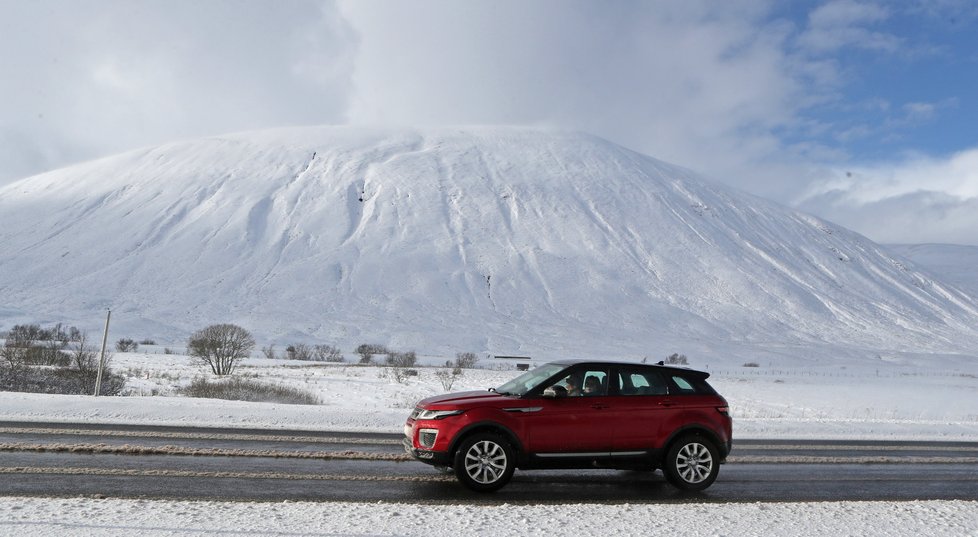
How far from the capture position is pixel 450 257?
104 meters

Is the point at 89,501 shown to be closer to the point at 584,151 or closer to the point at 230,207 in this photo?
the point at 230,207

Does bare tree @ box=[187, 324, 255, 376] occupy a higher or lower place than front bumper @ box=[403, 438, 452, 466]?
higher

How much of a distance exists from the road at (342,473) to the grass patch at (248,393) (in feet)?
29.4

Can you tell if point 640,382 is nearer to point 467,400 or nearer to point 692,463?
point 692,463

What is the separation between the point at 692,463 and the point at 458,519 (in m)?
3.67

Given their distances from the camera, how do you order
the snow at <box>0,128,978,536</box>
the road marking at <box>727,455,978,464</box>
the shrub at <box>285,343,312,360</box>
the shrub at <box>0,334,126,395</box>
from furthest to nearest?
1. the shrub at <box>285,343,312,360</box>
2. the snow at <box>0,128,978,536</box>
3. the shrub at <box>0,334,126,395</box>
4. the road marking at <box>727,455,978,464</box>

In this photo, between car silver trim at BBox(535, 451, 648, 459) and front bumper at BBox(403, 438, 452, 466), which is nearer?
front bumper at BBox(403, 438, 452, 466)

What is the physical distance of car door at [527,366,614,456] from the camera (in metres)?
9.09

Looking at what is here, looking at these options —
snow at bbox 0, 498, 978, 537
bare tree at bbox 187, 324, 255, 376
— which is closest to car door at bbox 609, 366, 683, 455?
snow at bbox 0, 498, 978, 537

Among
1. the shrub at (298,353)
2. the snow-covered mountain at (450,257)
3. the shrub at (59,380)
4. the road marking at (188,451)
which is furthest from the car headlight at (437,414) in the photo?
the snow-covered mountain at (450,257)

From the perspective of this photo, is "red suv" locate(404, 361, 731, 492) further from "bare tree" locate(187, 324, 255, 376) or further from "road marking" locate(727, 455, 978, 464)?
"bare tree" locate(187, 324, 255, 376)

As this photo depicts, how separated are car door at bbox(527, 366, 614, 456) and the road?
0.53m

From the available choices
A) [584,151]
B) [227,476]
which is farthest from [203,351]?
[584,151]

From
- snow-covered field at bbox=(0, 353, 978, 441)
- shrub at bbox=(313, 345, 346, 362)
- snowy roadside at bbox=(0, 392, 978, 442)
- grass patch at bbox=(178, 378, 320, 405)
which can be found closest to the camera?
snowy roadside at bbox=(0, 392, 978, 442)
